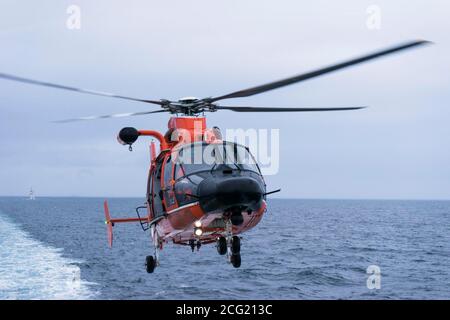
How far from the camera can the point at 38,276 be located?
114 feet

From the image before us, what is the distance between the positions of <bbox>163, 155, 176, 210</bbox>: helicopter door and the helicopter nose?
1778 mm

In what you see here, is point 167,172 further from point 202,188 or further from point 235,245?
point 235,245

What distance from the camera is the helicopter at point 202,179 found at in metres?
11.9

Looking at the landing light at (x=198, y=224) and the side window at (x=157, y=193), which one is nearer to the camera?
the landing light at (x=198, y=224)

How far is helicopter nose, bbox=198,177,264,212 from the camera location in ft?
38.4

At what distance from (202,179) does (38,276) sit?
85.4 feet

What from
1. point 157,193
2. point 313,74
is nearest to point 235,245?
point 157,193

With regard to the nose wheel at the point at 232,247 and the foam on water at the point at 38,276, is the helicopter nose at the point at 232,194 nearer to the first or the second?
the nose wheel at the point at 232,247

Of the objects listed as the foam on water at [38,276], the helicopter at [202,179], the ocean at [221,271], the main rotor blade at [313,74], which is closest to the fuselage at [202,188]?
the helicopter at [202,179]

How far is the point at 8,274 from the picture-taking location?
118ft

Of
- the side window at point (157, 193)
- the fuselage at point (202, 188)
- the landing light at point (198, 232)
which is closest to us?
the fuselage at point (202, 188)

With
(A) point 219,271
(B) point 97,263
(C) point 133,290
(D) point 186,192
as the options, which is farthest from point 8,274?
(D) point 186,192

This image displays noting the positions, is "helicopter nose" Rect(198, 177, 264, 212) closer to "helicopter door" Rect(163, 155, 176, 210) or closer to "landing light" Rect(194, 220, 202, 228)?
"landing light" Rect(194, 220, 202, 228)

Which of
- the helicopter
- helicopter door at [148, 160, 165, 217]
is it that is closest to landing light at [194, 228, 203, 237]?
the helicopter
